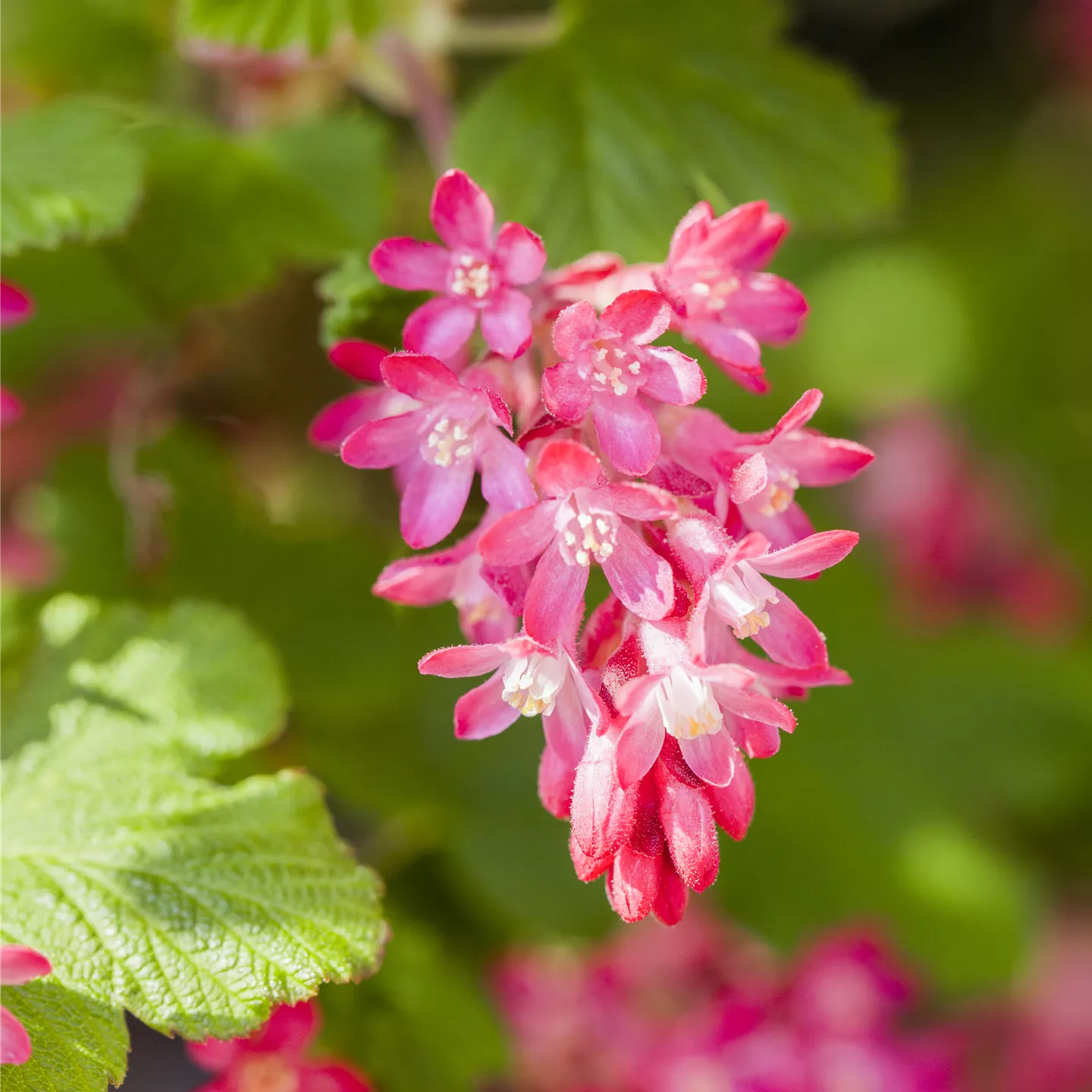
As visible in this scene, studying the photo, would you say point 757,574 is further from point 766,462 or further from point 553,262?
point 553,262

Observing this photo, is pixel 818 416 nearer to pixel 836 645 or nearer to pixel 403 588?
pixel 836 645

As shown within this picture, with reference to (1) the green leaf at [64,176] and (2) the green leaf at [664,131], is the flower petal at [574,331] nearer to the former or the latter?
(2) the green leaf at [664,131]

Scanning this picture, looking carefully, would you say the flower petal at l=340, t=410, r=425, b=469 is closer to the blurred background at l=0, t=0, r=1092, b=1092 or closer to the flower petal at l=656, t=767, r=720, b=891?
the blurred background at l=0, t=0, r=1092, b=1092

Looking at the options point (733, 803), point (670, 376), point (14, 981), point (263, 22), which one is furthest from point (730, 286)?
point (14, 981)

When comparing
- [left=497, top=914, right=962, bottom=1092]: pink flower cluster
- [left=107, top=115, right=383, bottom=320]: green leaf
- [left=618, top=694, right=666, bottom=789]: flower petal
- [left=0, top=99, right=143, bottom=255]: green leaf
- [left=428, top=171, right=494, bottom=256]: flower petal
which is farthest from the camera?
[left=497, top=914, right=962, bottom=1092]: pink flower cluster

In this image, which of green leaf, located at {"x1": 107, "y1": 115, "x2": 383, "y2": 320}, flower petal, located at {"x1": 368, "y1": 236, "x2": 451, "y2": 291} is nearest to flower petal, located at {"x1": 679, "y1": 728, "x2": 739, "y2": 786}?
flower petal, located at {"x1": 368, "y1": 236, "x2": 451, "y2": 291}

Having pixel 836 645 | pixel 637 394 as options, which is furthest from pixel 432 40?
pixel 836 645
